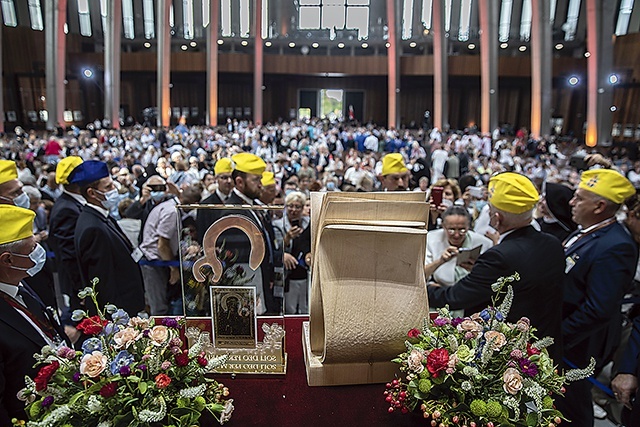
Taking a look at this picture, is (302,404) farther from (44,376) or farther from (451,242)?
(451,242)

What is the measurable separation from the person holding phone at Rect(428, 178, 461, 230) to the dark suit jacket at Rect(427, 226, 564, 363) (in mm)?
1746

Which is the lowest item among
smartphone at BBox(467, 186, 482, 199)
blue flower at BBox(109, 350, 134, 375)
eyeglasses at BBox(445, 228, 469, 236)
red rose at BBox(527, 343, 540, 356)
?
smartphone at BBox(467, 186, 482, 199)

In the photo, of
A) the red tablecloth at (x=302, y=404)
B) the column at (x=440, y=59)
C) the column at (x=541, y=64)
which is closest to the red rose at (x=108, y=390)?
the red tablecloth at (x=302, y=404)

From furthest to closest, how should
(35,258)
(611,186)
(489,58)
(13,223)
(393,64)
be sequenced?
(393,64), (489,58), (611,186), (35,258), (13,223)

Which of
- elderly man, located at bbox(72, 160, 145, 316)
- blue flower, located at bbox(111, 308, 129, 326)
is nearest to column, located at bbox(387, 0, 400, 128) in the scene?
elderly man, located at bbox(72, 160, 145, 316)

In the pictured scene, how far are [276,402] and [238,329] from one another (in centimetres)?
25

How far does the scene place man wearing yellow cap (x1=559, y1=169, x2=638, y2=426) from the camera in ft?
8.43

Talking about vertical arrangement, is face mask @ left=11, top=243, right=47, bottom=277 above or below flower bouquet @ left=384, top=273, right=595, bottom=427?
above

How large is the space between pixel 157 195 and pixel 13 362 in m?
3.13

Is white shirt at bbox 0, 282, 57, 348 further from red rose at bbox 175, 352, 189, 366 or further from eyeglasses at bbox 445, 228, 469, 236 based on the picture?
eyeglasses at bbox 445, 228, 469, 236

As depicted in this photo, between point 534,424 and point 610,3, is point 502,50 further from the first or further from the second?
point 534,424

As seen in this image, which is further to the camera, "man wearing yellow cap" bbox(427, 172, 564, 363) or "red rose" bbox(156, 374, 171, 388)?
"man wearing yellow cap" bbox(427, 172, 564, 363)

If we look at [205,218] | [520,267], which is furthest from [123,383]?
[520,267]

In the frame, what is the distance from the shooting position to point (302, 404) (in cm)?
142
